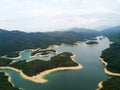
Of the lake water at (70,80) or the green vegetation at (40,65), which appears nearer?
the lake water at (70,80)

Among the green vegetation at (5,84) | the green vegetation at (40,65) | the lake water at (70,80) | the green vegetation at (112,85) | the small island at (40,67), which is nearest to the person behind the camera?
the green vegetation at (112,85)

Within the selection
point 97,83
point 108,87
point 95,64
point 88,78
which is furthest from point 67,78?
point 95,64

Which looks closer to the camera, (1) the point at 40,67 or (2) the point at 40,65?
(1) the point at 40,67

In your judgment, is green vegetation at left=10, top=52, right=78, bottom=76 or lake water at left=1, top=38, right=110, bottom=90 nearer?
lake water at left=1, top=38, right=110, bottom=90

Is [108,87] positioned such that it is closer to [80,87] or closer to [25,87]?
[80,87]

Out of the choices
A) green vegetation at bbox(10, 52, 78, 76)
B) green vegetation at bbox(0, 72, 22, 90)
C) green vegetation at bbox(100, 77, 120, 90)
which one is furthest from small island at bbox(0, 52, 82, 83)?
green vegetation at bbox(100, 77, 120, 90)

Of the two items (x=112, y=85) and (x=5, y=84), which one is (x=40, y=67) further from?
(x=112, y=85)

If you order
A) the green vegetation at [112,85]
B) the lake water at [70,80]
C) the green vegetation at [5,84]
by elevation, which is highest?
the green vegetation at [112,85]

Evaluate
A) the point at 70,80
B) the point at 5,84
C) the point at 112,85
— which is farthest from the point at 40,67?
the point at 112,85

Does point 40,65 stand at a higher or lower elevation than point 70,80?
higher

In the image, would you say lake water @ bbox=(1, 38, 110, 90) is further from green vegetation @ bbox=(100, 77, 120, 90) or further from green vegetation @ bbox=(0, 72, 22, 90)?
green vegetation @ bbox=(100, 77, 120, 90)

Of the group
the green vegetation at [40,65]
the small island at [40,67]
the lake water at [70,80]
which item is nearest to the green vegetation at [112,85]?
the lake water at [70,80]

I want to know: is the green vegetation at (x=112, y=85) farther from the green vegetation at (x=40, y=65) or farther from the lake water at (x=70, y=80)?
the green vegetation at (x=40, y=65)
